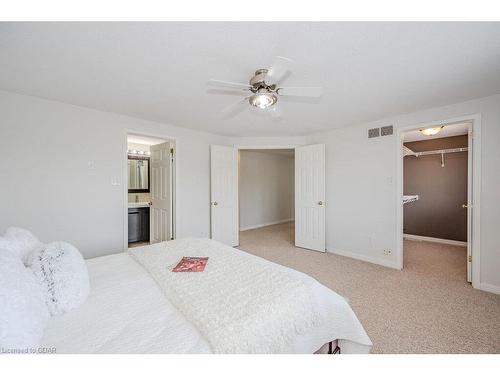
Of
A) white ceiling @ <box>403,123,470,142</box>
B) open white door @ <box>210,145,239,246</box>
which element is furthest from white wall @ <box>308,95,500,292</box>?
open white door @ <box>210,145,239,246</box>

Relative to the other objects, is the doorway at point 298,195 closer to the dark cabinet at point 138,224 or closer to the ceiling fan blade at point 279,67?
the dark cabinet at point 138,224

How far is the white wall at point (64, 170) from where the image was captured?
7.58 ft

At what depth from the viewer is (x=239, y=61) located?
1.70m

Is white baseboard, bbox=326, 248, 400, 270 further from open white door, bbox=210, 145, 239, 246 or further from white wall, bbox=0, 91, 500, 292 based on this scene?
open white door, bbox=210, 145, 239, 246

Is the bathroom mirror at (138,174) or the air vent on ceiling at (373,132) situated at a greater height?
the air vent on ceiling at (373,132)

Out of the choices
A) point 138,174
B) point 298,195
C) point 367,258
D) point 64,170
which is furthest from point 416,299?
point 138,174

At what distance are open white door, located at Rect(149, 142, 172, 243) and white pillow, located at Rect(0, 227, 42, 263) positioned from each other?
2.28 m

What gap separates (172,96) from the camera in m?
2.41

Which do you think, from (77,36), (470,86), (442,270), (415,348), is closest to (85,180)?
(77,36)

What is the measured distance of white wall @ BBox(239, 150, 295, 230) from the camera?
20.1 feet

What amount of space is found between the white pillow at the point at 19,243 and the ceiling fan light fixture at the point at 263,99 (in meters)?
1.89

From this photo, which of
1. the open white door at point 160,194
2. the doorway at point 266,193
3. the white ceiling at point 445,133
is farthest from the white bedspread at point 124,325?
the white ceiling at point 445,133

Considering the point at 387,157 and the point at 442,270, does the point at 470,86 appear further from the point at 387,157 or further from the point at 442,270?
the point at 442,270
